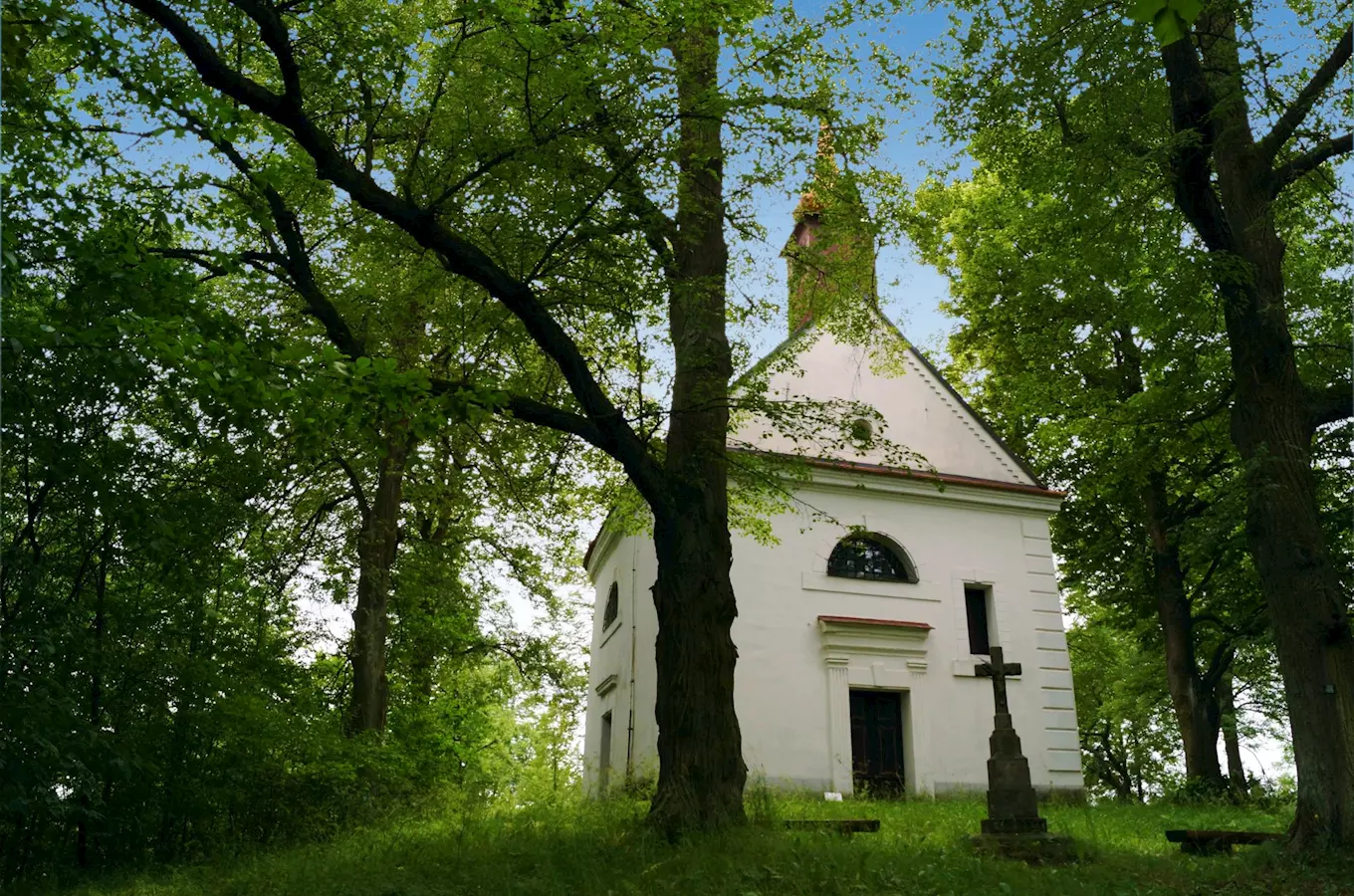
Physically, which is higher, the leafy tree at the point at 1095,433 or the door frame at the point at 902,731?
the leafy tree at the point at 1095,433

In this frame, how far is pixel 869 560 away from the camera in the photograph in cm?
1722

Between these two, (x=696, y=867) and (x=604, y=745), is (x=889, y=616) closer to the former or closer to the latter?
(x=604, y=745)

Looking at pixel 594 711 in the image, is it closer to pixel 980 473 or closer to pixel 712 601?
pixel 980 473

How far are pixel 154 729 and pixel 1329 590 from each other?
10751mm

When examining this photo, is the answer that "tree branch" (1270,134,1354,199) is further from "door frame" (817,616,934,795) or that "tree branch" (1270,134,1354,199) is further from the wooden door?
the wooden door

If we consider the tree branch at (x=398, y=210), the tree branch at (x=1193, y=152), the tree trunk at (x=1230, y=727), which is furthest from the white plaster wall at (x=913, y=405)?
the tree trunk at (x=1230, y=727)

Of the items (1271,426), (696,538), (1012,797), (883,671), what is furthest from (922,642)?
(1271,426)

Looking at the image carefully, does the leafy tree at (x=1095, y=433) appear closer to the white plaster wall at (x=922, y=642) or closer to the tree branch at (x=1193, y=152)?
the white plaster wall at (x=922, y=642)

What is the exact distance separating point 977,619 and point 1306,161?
9.83m

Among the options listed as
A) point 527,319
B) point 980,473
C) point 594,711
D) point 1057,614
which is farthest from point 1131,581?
point 527,319

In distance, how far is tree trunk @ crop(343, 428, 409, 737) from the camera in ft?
46.6

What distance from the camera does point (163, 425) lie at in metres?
9.52

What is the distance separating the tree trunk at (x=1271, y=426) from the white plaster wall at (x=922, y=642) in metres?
7.13

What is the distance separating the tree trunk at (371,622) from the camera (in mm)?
14195
